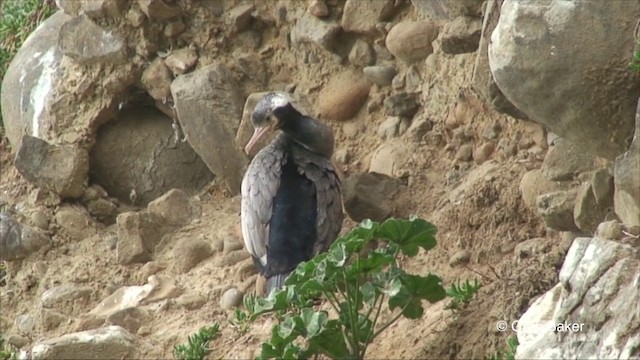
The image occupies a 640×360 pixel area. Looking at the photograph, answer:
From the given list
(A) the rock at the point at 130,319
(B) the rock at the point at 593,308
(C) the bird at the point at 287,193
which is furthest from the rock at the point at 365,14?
(B) the rock at the point at 593,308

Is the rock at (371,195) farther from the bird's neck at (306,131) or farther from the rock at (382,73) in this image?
the rock at (382,73)

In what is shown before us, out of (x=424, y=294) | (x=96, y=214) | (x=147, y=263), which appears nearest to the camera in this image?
(x=424, y=294)

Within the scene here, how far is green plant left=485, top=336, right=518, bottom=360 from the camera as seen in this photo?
20.6 feet

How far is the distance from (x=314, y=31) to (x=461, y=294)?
8.54 ft

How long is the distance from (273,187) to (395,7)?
132cm

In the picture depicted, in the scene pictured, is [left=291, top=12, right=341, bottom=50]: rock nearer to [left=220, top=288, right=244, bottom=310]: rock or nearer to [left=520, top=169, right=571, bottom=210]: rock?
[left=220, top=288, right=244, bottom=310]: rock

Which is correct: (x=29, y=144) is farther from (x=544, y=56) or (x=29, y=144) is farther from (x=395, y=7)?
(x=544, y=56)

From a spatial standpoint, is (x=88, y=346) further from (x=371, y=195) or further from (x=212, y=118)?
(x=212, y=118)

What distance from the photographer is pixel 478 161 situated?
323 inches

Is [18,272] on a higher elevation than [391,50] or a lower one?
lower

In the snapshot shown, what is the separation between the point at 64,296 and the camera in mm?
8586

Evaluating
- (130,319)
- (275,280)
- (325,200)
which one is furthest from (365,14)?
(130,319)

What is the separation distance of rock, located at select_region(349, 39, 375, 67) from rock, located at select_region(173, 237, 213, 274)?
1.37 metres

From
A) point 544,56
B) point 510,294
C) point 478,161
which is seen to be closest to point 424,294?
point 510,294
